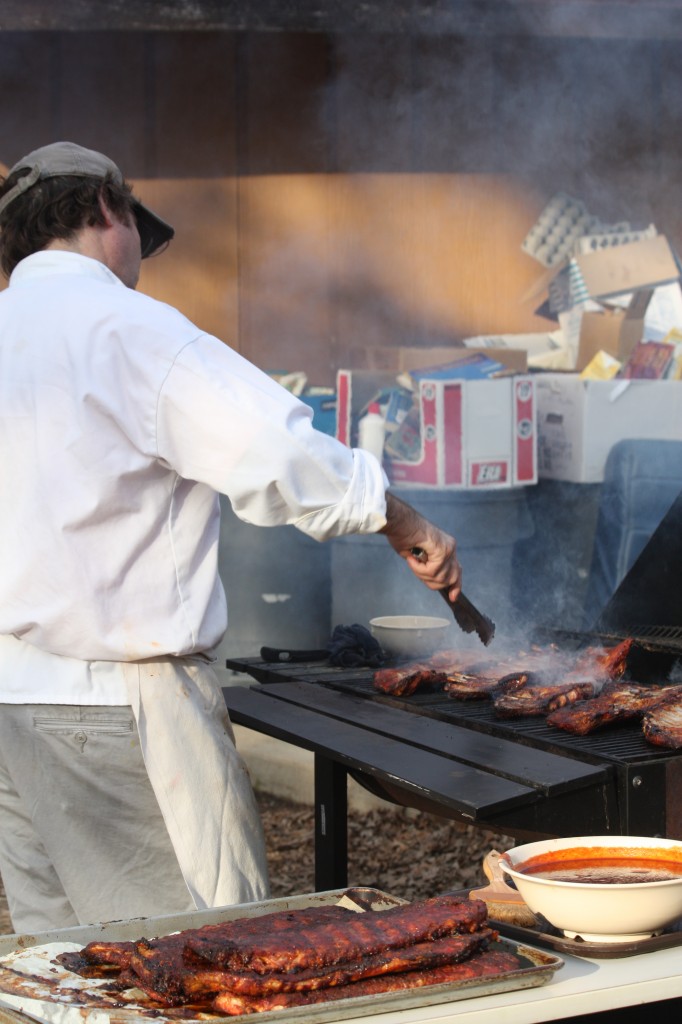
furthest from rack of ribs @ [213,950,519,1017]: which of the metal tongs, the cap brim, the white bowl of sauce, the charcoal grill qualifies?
the cap brim

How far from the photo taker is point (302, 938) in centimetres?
160

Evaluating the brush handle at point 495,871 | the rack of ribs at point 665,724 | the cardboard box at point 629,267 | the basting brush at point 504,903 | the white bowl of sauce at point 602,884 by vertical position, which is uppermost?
the cardboard box at point 629,267

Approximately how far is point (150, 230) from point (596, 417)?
325cm

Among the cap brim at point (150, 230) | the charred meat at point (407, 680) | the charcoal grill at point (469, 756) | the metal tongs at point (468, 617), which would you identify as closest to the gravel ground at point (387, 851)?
the charcoal grill at point (469, 756)

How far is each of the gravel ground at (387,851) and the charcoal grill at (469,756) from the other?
4.75 ft

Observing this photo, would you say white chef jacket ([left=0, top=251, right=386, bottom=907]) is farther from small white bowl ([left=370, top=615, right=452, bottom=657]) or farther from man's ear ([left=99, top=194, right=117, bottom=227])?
small white bowl ([left=370, top=615, right=452, bottom=657])

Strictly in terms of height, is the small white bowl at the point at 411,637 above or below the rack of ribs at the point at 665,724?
above

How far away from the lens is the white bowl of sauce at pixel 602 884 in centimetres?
166

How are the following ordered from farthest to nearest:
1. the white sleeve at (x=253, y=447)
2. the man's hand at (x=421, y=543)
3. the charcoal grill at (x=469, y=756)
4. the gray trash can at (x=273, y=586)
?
the gray trash can at (x=273, y=586) < the man's hand at (x=421, y=543) < the charcoal grill at (x=469, y=756) < the white sleeve at (x=253, y=447)

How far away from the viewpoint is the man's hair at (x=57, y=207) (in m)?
2.55

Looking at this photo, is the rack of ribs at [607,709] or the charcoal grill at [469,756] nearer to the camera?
the charcoal grill at [469,756]

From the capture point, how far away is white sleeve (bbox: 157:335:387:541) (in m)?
2.22

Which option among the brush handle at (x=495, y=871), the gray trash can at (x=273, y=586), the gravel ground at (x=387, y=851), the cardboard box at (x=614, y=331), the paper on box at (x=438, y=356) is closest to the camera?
the brush handle at (x=495, y=871)

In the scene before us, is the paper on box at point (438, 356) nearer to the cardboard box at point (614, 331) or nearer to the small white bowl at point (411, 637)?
the cardboard box at point (614, 331)
